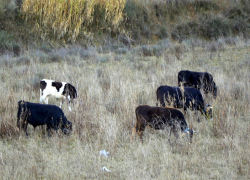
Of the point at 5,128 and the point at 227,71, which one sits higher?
the point at 227,71

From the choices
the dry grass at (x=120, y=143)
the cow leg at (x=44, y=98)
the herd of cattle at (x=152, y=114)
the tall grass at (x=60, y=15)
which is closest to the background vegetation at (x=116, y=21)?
the tall grass at (x=60, y=15)

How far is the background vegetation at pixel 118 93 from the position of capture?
5547 mm

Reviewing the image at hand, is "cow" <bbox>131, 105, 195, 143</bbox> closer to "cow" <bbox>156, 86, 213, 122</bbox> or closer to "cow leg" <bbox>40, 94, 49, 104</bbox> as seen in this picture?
"cow" <bbox>156, 86, 213, 122</bbox>

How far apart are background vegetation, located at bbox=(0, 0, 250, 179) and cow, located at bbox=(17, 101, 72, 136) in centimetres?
21

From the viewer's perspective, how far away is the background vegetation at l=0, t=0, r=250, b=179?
18.2ft

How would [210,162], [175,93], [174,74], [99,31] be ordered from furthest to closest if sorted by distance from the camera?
[99,31] < [174,74] < [175,93] < [210,162]

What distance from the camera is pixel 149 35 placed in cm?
2345

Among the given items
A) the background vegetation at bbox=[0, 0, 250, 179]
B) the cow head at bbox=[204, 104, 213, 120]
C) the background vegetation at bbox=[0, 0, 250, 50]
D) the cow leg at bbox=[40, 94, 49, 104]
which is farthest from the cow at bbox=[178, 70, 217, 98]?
the background vegetation at bbox=[0, 0, 250, 50]

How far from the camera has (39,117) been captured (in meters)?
6.76

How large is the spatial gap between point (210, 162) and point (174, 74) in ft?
22.6

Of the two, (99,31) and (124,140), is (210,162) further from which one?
(99,31)

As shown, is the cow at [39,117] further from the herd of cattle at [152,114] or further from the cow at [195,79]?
the cow at [195,79]

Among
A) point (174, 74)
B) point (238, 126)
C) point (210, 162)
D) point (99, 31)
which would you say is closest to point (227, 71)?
point (174, 74)

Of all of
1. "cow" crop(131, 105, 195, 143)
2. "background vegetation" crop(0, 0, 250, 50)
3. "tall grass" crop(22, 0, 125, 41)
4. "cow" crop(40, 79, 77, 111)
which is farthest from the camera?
"background vegetation" crop(0, 0, 250, 50)
